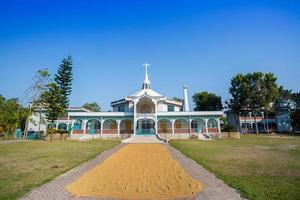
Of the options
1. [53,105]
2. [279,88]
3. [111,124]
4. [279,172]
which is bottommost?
[279,172]

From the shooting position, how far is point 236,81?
42.0m

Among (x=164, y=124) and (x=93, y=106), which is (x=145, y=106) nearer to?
(x=164, y=124)

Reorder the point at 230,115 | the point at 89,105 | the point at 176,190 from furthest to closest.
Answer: the point at 89,105 → the point at 230,115 → the point at 176,190

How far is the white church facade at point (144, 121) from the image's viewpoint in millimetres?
30531

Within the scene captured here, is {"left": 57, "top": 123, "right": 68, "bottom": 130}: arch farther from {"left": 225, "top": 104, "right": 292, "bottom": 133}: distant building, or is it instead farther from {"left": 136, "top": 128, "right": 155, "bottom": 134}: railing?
{"left": 225, "top": 104, "right": 292, "bottom": 133}: distant building

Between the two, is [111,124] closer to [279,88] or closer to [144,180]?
[144,180]

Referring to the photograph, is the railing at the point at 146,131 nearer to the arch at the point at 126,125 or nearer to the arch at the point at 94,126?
the arch at the point at 126,125

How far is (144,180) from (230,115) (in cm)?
5208

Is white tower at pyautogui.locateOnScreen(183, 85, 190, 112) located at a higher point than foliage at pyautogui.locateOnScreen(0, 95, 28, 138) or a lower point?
higher

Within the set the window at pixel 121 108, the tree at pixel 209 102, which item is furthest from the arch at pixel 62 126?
the tree at pixel 209 102

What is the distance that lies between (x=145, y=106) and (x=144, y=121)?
2.92 m

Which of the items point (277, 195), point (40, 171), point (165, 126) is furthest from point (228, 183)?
point (165, 126)

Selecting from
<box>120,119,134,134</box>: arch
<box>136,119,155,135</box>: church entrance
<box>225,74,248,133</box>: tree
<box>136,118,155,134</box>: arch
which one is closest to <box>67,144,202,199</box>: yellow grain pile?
<box>136,119,155,135</box>: church entrance

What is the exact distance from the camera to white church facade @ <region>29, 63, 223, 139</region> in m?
30.5
